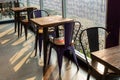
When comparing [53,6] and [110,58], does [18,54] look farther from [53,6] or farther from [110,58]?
[110,58]

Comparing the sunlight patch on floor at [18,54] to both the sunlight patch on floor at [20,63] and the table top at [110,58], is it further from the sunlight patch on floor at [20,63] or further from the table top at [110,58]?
the table top at [110,58]

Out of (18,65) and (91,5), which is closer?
(91,5)

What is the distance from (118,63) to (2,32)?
4.32m

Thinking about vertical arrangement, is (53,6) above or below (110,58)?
above

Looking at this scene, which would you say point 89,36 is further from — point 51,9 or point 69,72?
point 51,9

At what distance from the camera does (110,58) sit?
207cm

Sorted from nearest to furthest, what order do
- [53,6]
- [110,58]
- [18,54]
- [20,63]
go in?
[110,58]
[20,63]
[18,54]
[53,6]

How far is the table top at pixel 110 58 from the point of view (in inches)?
75.6

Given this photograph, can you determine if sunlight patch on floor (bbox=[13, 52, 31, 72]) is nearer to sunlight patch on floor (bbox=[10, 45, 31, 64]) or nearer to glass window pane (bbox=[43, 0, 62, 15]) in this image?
sunlight patch on floor (bbox=[10, 45, 31, 64])

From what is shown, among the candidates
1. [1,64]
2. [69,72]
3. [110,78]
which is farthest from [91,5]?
[1,64]

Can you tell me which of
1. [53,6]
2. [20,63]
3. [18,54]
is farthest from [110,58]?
[53,6]

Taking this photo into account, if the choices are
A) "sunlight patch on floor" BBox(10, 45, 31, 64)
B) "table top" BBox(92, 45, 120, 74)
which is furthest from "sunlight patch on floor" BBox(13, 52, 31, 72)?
"table top" BBox(92, 45, 120, 74)

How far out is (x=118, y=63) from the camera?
1953 mm

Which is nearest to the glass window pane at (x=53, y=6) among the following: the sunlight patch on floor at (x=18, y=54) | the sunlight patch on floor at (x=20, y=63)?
the sunlight patch on floor at (x=18, y=54)
